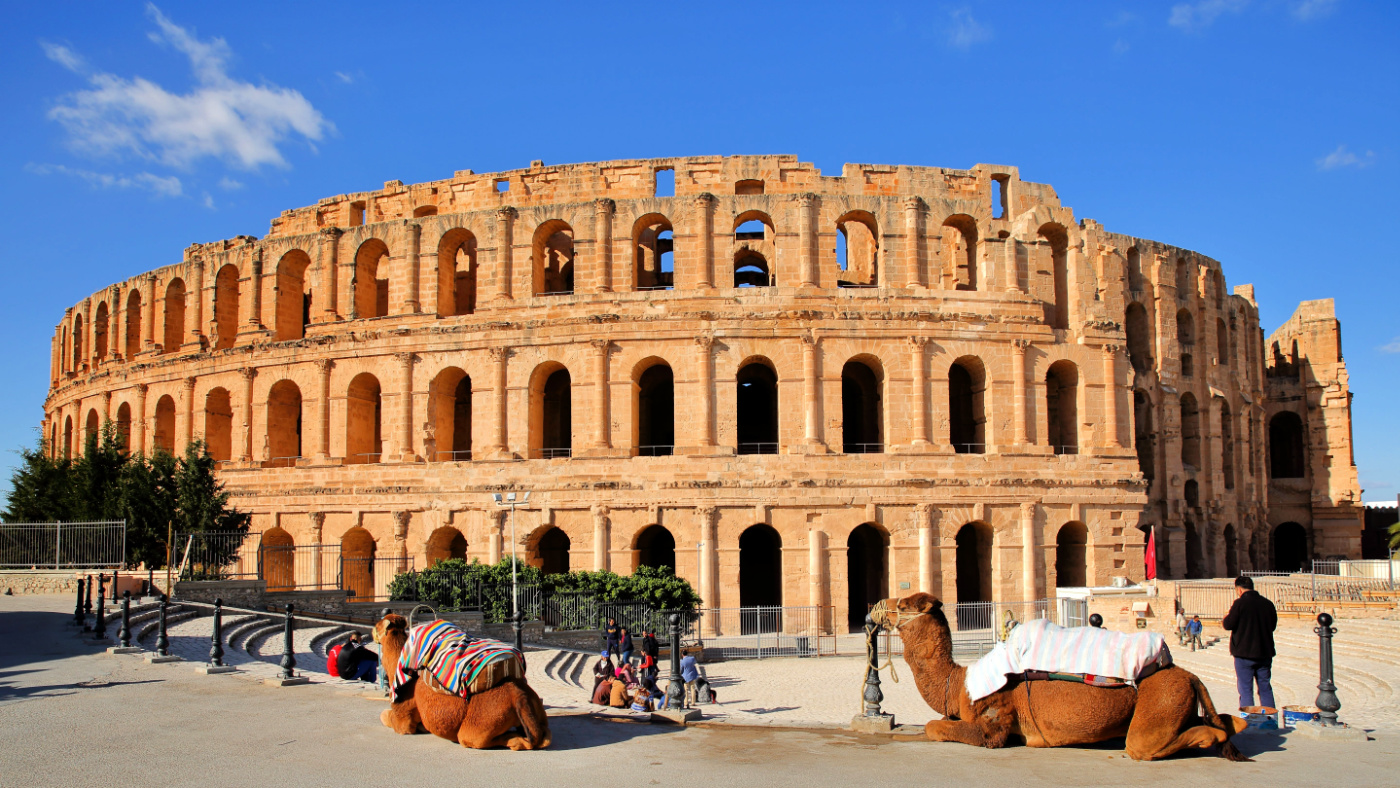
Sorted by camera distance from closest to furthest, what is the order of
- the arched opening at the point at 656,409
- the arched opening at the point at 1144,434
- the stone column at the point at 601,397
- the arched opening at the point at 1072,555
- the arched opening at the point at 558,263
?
the stone column at the point at 601,397, the arched opening at the point at 1072,555, the arched opening at the point at 656,409, the arched opening at the point at 558,263, the arched opening at the point at 1144,434

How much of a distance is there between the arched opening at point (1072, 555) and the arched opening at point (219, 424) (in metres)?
29.1

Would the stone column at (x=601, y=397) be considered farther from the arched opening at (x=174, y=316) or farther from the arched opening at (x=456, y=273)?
the arched opening at (x=174, y=316)

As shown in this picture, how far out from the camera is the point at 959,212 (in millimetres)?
31688

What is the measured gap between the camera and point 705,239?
3058 cm

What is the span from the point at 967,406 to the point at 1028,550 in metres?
5.77

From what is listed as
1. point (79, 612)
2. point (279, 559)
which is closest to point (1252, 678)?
point (79, 612)

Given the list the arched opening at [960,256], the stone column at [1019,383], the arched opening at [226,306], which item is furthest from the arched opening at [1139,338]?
the arched opening at [226,306]

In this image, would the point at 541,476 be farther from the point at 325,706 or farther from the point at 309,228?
the point at 325,706

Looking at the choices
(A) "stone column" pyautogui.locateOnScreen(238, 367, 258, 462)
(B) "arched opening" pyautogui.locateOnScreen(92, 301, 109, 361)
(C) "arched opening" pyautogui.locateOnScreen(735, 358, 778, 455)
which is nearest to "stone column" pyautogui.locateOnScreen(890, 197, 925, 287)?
(C) "arched opening" pyautogui.locateOnScreen(735, 358, 778, 455)

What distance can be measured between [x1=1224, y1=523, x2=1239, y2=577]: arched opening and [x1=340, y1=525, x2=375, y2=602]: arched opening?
3280 cm

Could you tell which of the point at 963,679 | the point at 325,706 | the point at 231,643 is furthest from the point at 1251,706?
the point at 231,643

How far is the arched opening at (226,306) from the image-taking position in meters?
36.0

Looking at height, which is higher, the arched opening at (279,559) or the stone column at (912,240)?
the stone column at (912,240)

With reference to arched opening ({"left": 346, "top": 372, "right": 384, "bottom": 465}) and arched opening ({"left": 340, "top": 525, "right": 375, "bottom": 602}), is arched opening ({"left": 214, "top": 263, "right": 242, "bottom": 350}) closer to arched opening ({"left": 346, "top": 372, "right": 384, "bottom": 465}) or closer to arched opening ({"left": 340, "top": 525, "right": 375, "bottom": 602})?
arched opening ({"left": 346, "top": 372, "right": 384, "bottom": 465})
